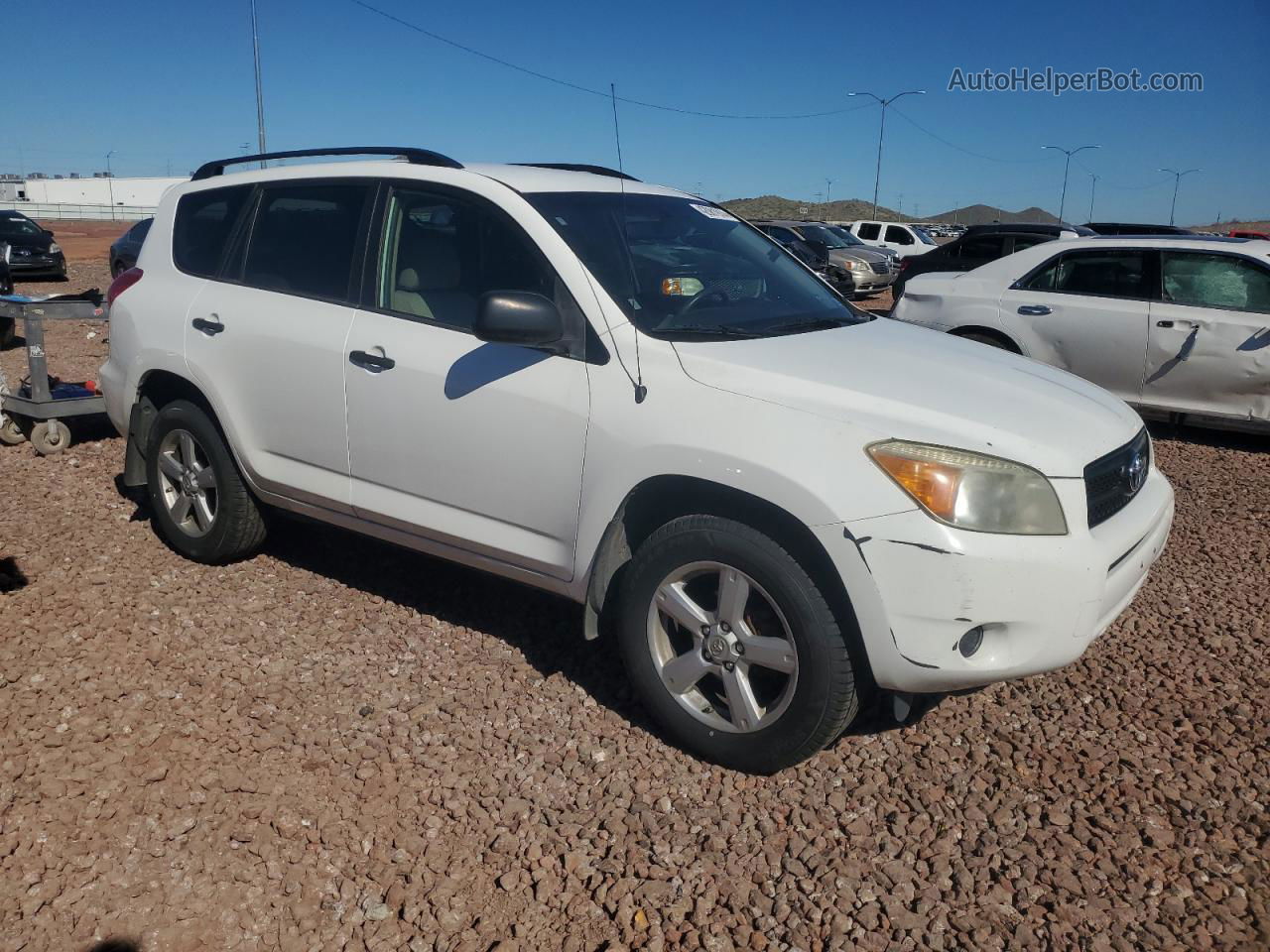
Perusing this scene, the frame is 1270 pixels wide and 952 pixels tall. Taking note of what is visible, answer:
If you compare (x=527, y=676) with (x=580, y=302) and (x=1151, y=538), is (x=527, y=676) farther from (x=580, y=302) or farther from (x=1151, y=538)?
(x=1151, y=538)

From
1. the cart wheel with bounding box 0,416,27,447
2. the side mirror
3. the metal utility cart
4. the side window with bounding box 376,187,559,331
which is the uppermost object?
the side window with bounding box 376,187,559,331

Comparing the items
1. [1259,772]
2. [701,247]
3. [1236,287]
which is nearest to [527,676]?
[701,247]

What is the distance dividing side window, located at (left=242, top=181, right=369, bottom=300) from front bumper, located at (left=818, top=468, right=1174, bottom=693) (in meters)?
2.41

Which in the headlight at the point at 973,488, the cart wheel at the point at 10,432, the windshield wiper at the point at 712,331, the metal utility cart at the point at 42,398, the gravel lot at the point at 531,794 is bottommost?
the gravel lot at the point at 531,794

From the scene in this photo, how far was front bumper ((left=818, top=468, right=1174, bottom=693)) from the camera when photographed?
9.67 feet

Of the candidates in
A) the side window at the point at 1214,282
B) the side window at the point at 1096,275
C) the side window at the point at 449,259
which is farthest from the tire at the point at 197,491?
the side window at the point at 1214,282

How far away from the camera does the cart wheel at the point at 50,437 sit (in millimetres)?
7258

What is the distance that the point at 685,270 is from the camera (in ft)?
13.1

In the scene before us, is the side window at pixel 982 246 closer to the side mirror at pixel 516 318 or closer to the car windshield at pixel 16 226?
the side mirror at pixel 516 318

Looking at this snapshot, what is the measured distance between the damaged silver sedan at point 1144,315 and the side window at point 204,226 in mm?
5184

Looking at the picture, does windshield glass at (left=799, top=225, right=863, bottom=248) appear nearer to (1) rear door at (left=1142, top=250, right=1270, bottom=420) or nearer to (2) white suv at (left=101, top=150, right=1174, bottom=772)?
(1) rear door at (left=1142, top=250, right=1270, bottom=420)

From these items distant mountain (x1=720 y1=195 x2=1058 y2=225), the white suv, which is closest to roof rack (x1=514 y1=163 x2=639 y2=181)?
A: the white suv

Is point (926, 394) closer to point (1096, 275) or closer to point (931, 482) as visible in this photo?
point (931, 482)

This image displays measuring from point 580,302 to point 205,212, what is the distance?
2379 millimetres
